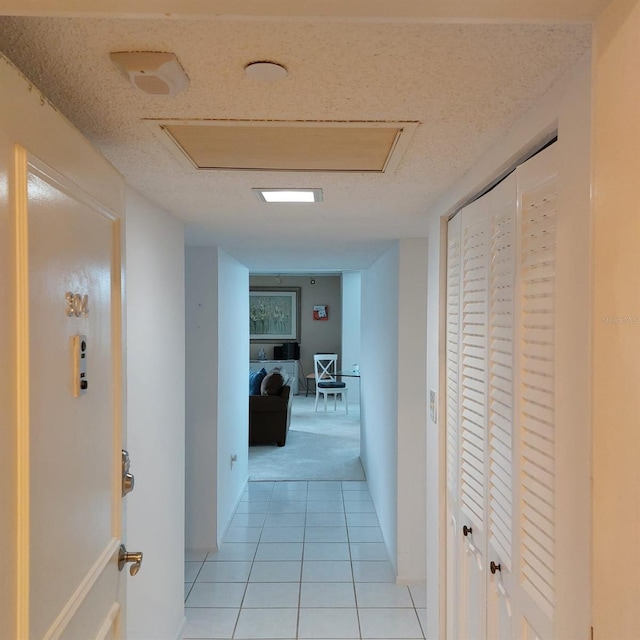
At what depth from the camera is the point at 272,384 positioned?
21.2 ft

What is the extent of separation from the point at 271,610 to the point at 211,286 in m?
2.18

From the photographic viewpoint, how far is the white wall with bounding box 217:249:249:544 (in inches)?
150

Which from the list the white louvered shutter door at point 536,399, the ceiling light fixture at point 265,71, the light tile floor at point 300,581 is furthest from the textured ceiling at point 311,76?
the light tile floor at point 300,581

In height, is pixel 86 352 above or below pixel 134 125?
below

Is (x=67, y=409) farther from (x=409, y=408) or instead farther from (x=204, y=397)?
(x=204, y=397)

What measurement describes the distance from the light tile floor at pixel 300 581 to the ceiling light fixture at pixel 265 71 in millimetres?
2789

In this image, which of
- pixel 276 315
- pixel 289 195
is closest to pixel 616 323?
pixel 289 195

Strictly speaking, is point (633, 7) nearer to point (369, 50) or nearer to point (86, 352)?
point (369, 50)

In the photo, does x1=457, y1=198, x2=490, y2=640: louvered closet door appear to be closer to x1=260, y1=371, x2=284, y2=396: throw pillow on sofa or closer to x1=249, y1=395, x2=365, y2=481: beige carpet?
x1=249, y1=395, x2=365, y2=481: beige carpet

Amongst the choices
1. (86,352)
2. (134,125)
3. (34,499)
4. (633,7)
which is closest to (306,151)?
(134,125)

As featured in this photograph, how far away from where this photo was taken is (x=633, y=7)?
0.62 m

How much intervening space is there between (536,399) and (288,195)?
1.27m

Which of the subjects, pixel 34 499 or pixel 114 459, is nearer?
pixel 34 499

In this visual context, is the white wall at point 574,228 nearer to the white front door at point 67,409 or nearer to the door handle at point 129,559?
the white front door at point 67,409
